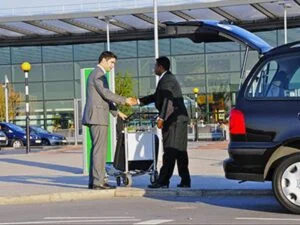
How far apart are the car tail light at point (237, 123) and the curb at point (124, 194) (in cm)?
196

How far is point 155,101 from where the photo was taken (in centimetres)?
1143

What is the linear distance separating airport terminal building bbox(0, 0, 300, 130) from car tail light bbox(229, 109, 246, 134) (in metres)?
29.7

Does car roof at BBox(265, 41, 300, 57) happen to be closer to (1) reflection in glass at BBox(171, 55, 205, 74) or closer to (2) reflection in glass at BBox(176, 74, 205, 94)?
(2) reflection in glass at BBox(176, 74, 205, 94)

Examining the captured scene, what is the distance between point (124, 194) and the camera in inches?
448

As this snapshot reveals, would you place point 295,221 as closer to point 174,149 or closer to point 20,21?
point 174,149

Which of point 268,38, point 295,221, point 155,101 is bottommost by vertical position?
point 295,221

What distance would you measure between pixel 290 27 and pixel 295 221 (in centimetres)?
3734

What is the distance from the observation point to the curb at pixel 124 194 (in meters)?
11.0

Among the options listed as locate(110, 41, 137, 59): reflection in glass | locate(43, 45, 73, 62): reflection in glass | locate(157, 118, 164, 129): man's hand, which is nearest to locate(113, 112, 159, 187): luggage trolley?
locate(157, 118, 164, 129): man's hand

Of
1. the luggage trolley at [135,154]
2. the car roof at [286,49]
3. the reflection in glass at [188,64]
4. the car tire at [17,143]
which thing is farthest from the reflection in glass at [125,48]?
the car roof at [286,49]

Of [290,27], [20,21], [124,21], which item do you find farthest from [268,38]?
[20,21]

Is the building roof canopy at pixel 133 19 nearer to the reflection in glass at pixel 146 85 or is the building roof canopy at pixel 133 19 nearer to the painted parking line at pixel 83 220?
the reflection in glass at pixel 146 85

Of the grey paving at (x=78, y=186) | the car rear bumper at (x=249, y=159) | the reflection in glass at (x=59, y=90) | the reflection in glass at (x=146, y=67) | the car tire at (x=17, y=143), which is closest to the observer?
the car rear bumper at (x=249, y=159)

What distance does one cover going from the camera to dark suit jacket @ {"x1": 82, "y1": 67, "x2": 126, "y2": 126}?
11.3 meters
